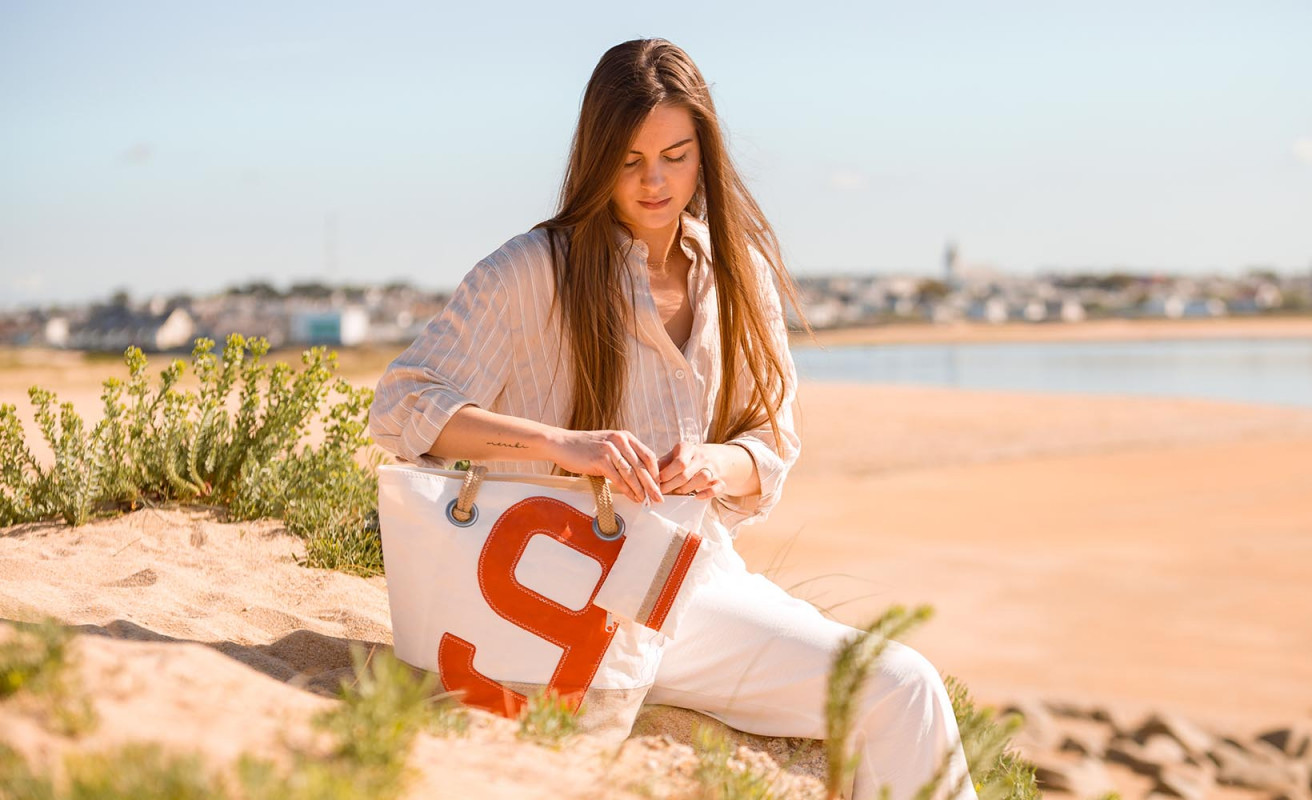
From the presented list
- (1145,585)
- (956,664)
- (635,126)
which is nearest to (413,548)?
(635,126)

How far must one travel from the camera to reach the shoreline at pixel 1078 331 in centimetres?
7575

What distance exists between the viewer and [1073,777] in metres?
5.99

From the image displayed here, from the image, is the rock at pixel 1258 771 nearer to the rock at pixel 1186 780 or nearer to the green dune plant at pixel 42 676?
the rock at pixel 1186 780

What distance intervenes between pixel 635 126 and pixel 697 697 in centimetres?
136

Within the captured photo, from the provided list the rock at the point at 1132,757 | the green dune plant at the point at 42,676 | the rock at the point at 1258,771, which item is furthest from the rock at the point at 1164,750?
the green dune plant at the point at 42,676

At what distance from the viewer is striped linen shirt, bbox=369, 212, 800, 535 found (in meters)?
2.75

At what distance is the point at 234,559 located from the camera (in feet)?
12.5

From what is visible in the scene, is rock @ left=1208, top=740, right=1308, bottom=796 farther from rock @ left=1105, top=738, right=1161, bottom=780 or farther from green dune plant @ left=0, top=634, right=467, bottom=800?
green dune plant @ left=0, top=634, right=467, bottom=800

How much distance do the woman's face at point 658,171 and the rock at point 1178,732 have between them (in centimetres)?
517

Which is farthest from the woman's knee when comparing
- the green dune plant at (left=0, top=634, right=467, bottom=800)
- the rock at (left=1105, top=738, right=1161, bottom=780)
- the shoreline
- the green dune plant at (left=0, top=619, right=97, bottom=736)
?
the shoreline

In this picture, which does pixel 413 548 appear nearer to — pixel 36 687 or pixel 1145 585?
pixel 36 687

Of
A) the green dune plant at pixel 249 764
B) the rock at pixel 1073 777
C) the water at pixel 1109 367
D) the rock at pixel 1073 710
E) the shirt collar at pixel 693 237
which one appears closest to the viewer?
the green dune plant at pixel 249 764

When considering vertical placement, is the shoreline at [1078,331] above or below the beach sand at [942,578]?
below

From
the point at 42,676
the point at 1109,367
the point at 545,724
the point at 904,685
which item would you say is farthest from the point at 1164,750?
the point at 1109,367
